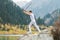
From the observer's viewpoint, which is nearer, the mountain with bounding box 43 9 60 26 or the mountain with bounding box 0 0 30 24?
the mountain with bounding box 43 9 60 26

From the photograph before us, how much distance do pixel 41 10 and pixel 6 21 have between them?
14.5 feet

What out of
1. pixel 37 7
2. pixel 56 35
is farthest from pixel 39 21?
pixel 56 35

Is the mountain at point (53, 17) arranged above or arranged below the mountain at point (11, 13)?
below

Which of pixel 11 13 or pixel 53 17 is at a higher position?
pixel 11 13

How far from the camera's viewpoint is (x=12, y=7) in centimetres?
3416

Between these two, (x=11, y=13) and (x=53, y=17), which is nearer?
(x=53, y=17)

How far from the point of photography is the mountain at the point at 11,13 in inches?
1278

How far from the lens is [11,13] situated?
34375 mm

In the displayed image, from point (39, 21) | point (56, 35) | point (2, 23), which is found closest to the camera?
point (56, 35)

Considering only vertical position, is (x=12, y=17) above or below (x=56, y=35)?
above

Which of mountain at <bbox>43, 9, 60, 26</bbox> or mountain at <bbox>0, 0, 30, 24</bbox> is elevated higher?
mountain at <bbox>0, 0, 30, 24</bbox>

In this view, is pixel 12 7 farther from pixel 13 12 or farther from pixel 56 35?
pixel 56 35

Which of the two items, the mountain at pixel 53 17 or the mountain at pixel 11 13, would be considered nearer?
the mountain at pixel 53 17

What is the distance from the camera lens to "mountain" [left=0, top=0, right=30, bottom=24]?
32469 millimetres
